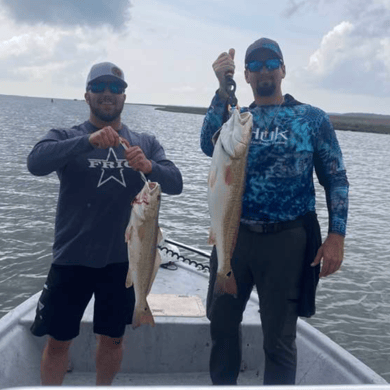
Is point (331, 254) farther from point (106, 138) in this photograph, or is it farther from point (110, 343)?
point (110, 343)

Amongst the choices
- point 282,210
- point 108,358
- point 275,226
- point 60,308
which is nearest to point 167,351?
point 108,358

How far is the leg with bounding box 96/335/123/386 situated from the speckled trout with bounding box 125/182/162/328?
2.50 feet

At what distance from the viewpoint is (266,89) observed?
376 cm

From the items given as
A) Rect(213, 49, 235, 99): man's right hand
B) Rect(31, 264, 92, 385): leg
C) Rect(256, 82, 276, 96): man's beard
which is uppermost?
Rect(213, 49, 235, 99): man's right hand

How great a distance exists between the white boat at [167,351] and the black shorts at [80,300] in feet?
3.54

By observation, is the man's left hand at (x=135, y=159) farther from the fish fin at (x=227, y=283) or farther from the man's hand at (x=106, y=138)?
the fish fin at (x=227, y=283)

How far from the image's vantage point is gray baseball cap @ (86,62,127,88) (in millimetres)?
3828

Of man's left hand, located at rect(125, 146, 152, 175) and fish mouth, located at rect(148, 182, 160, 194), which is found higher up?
man's left hand, located at rect(125, 146, 152, 175)

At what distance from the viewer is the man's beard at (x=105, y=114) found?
3.87m

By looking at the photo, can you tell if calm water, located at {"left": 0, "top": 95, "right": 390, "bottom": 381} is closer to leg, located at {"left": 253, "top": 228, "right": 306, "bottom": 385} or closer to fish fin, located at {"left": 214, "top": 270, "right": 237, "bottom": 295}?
leg, located at {"left": 253, "top": 228, "right": 306, "bottom": 385}

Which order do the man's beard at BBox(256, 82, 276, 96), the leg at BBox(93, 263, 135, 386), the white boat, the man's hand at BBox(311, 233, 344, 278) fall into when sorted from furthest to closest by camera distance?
the white boat, the leg at BBox(93, 263, 135, 386), the man's beard at BBox(256, 82, 276, 96), the man's hand at BBox(311, 233, 344, 278)

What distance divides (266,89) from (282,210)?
38.4 inches

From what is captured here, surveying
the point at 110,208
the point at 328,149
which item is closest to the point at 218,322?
the point at 110,208

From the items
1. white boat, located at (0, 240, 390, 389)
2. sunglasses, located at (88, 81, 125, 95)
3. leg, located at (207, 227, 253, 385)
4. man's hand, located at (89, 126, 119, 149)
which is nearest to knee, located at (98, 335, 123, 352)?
leg, located at (207, 227, 253, 385)
